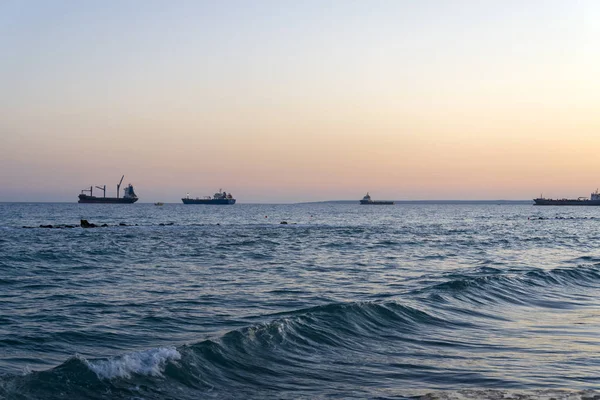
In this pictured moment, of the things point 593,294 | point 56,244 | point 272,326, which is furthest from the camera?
point 56,244

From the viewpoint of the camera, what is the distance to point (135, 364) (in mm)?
10734

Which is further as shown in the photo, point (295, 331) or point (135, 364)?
point (295, 331)

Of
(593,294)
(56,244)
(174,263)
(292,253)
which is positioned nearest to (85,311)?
(174,263)

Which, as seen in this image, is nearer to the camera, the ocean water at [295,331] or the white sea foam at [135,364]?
the ocean water at [295,331]

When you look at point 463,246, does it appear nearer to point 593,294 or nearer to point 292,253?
point 292,253

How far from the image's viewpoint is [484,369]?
10883 mm

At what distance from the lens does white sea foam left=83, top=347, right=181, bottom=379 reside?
33.9 ft

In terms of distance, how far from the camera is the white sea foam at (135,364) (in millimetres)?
10320

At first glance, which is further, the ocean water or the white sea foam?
the white sea foam

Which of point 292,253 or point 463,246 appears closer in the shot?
point 292,253

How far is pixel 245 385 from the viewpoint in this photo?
10.3m

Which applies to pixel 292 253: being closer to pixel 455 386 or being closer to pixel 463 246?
pixel 463 246

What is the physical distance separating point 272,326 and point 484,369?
5.00 m

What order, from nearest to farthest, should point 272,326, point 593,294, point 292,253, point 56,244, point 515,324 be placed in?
point 272,326 < point 515,324 < point 593,294 < point 292,253 < point 56,244
